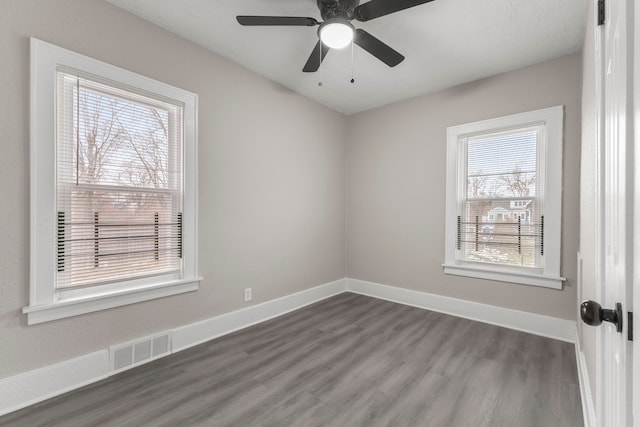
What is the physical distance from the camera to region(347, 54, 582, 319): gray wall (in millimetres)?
2791

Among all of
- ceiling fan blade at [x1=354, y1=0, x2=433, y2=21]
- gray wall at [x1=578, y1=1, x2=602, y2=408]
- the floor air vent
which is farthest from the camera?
the floor air vent

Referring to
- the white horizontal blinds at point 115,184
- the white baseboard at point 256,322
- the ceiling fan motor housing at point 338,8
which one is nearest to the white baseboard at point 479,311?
the white baseboard at point 256,322

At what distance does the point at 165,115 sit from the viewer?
2.51 m

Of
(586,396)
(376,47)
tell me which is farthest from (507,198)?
(376,47)

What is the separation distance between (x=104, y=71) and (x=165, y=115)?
19.6 inches

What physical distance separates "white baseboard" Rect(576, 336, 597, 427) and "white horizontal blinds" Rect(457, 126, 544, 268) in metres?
1.11

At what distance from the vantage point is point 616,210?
811 mm

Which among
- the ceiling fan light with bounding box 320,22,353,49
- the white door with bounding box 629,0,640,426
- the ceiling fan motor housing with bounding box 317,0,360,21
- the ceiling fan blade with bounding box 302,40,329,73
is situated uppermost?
the ceiling fan motor housing with bounding box 317,0,360,21

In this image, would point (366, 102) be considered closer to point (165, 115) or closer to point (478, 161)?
point (478, 161)

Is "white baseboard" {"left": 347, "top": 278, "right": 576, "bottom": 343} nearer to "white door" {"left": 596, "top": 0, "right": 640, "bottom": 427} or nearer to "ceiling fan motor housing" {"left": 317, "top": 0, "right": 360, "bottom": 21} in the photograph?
"white door" {"left": 596, "top": 0, "right": 640, "bottom": 427}

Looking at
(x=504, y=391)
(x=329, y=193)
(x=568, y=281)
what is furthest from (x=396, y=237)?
(x=504, y=391)

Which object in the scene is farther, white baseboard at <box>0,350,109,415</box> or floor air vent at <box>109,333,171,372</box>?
floor air vent at <box>109,333,171,372</box>

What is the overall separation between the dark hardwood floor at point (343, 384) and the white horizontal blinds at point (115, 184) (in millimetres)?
802

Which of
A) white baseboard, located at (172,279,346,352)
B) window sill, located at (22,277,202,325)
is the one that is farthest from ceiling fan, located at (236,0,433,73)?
white baseboard, located at (172,279,346,352)
